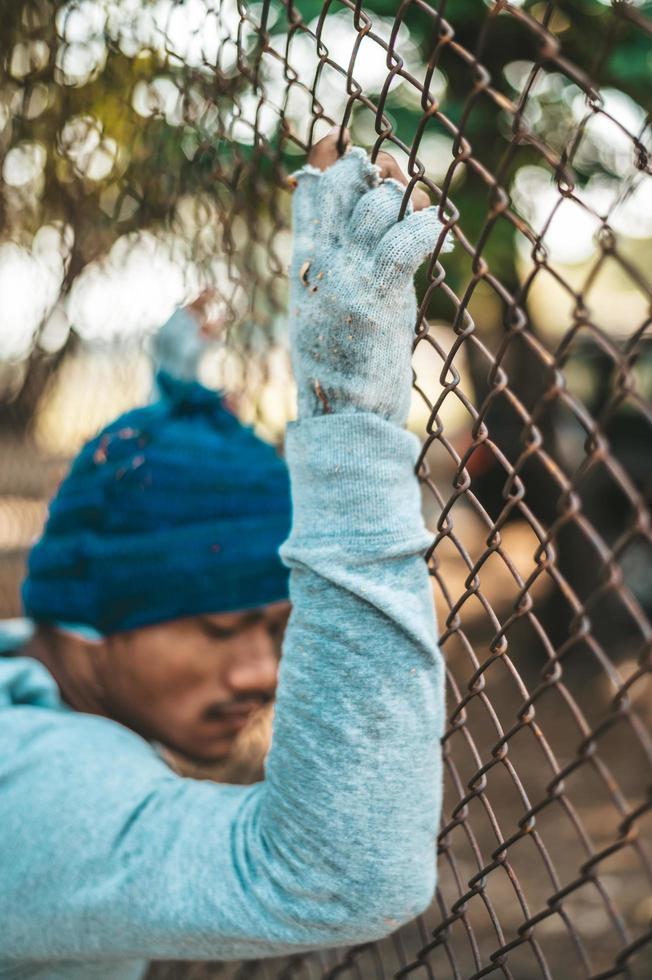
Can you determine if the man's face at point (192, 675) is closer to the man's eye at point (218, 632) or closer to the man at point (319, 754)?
the man's eye at point (218, 632)

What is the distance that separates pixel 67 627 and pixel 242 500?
1.32ft

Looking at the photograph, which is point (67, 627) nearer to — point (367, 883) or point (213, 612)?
point (213, 612)

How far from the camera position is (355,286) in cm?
96

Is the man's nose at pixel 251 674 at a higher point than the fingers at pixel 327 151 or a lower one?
lower

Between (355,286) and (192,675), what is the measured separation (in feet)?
2.68

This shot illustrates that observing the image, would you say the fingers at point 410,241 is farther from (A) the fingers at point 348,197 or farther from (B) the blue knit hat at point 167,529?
(B) the blue knit hat at point 167,529

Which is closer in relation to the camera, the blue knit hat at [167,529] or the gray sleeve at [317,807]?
the gray sleeve at [317,807]

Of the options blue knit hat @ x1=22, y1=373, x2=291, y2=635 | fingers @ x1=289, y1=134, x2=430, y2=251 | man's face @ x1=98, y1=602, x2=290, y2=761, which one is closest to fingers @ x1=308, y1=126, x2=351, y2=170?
fingers @ x1=289, y1=134, x2=430, y2=251

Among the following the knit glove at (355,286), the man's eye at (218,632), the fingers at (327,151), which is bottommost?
the man's eye at (218,632)

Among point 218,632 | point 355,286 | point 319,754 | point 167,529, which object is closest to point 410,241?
point 355,286

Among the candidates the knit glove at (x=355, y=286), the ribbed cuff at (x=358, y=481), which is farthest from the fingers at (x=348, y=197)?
the ribbed cuff at (x=358, y=481)

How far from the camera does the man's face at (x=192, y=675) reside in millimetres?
1525

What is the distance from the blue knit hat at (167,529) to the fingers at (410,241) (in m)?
0.65

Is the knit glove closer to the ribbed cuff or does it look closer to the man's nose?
the ribbed cuff
